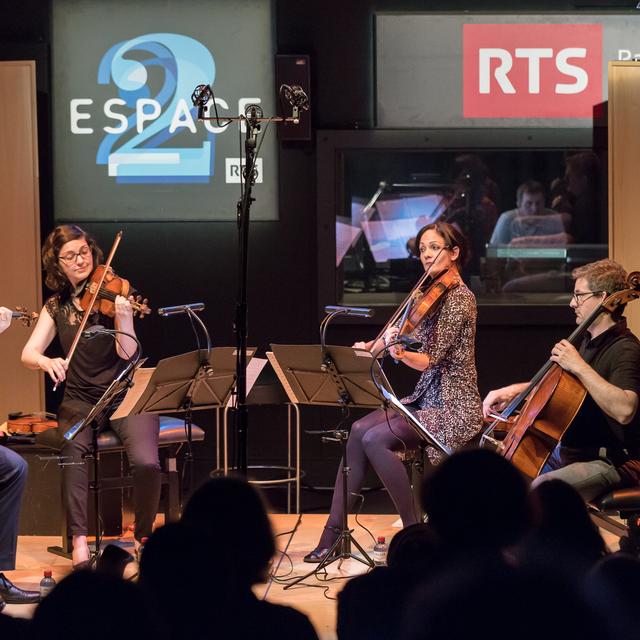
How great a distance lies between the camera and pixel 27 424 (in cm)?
518

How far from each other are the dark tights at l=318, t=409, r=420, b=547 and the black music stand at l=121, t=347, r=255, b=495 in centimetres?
63

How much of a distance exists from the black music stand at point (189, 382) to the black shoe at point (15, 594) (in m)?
0.81

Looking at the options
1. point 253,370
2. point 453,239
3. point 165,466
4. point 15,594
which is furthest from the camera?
point 165,466

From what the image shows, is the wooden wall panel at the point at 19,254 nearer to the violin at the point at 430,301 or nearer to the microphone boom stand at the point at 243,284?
the microphone boom stand at the point at 243,284

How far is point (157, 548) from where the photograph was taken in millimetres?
1808

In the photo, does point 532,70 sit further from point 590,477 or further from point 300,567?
point 300,567

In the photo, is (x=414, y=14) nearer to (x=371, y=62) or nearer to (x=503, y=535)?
(x=371, y=62)

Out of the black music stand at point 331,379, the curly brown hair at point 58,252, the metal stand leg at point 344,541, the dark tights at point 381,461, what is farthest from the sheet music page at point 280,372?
the curly brown hair at point 58,252

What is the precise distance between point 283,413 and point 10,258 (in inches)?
67.3

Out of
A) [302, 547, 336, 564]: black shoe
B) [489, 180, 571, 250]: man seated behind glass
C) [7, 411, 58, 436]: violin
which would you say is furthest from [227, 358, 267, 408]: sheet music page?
[489, 180, 571, 250]: man seated behind glass

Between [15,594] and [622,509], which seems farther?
[15,594]

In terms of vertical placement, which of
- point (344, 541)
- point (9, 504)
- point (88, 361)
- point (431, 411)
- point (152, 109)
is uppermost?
point (152, 109)

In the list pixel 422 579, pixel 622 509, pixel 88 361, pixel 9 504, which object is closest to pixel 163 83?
pixel 88 361

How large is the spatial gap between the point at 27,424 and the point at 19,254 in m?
1.01
